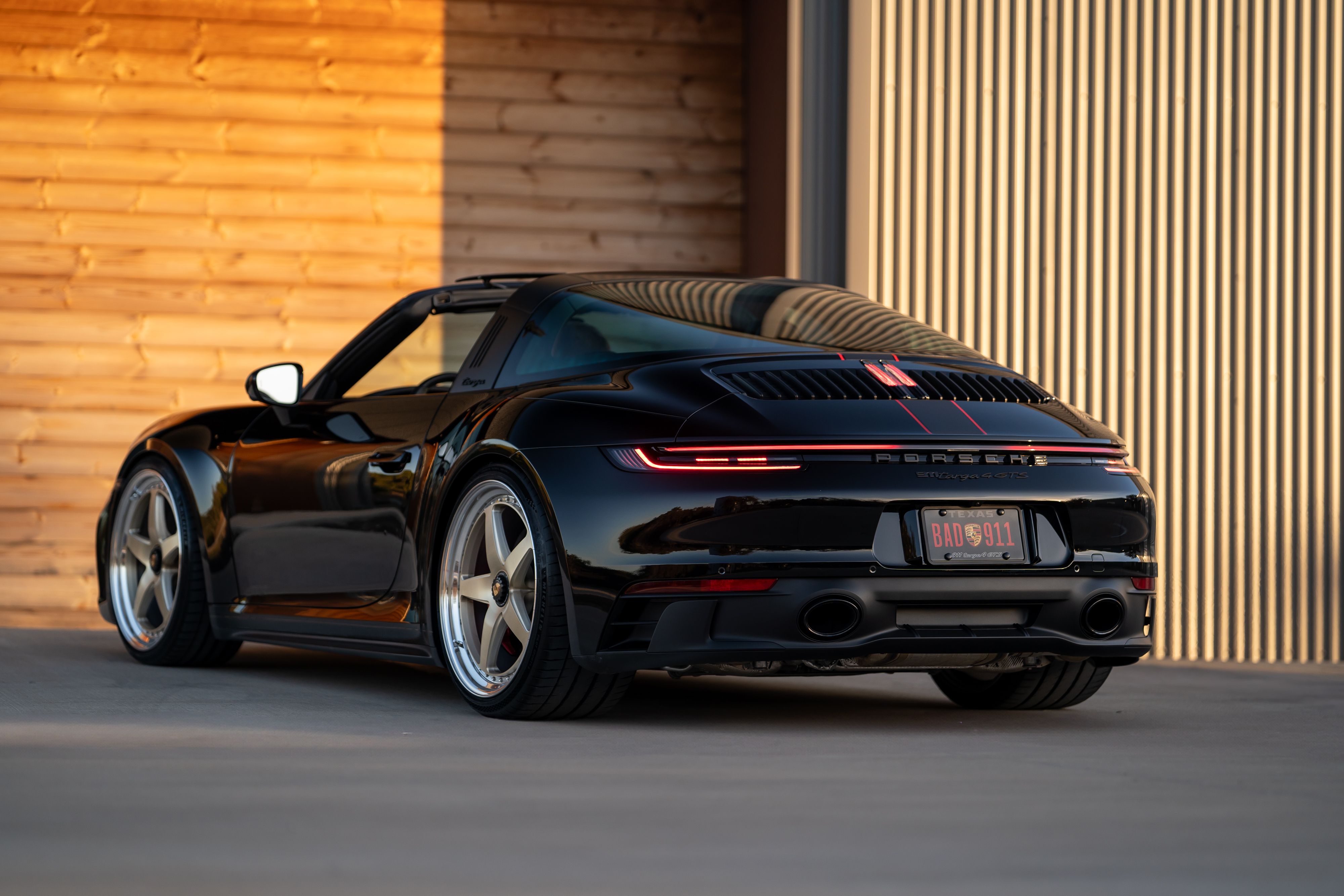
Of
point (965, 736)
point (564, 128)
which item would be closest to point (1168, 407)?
point (564, 128)

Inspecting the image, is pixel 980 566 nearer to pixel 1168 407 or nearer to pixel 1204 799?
pixel 1204 799

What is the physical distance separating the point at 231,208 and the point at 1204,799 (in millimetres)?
7803

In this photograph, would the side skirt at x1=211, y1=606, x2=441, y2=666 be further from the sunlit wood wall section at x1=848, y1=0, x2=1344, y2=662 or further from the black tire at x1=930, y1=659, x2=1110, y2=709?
the sunlit wood wall section at x1=848, y1=0, x2=1344, y2=662

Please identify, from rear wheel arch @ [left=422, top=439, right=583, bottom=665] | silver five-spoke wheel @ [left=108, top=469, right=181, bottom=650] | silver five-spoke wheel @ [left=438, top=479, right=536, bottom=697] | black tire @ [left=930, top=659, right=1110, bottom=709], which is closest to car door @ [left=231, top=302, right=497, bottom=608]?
rear wheel arch @ [left=422, top=439, right=583, bottom=665]

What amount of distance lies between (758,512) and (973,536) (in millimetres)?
568

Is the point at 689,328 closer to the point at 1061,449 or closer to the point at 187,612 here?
the point at 1061,449

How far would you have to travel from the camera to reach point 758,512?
471cm

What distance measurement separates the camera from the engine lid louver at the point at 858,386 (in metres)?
4.94

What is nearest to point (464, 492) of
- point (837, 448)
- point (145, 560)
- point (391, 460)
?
point (391, 460)

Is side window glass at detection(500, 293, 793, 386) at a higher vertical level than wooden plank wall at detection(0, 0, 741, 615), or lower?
lower

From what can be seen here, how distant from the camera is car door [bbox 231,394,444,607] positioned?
18.8 ft

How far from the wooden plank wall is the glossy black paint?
505cm

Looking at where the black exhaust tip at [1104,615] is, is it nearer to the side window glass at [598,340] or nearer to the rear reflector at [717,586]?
the rear reflector at [717,586]

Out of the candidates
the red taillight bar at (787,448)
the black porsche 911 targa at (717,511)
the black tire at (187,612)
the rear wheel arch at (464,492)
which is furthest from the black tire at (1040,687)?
the black tire at (187,612)
